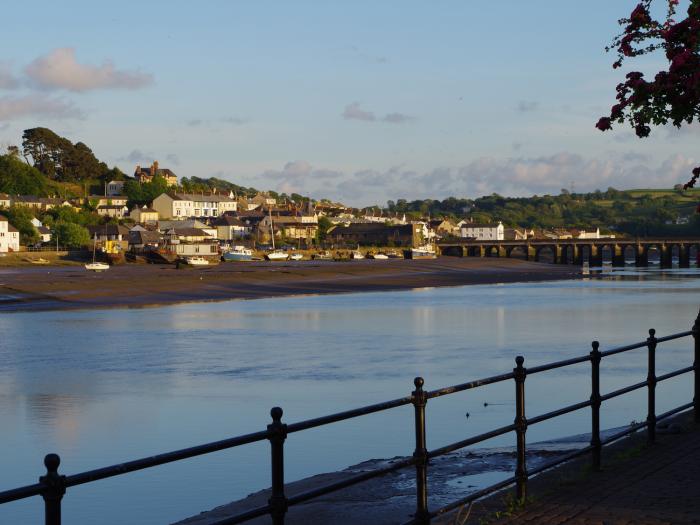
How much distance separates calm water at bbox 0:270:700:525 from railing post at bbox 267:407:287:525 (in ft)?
18.1

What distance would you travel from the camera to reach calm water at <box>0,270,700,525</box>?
13281mm

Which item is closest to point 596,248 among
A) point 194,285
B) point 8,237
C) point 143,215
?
point 143,215

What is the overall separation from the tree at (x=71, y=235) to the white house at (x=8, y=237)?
8.88 metres

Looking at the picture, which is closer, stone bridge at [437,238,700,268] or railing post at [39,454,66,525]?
railing post at [39,454,66,525]

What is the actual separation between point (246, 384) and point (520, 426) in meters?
14.5

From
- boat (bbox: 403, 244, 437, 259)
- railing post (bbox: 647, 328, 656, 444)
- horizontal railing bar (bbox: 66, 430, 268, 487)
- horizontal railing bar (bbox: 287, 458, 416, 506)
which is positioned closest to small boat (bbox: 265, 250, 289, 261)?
boat (bbox: 403, 244, 437, 259)

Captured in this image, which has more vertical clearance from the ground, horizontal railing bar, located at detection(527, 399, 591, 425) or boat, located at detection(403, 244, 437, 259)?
horizontal railing bar, located at detection(527, 399, 591, 425)

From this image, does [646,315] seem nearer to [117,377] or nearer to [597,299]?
[597,299]

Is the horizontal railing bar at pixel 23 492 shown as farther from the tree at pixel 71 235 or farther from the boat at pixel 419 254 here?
the boat at pixel 419 254

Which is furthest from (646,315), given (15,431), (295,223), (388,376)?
(295,223)

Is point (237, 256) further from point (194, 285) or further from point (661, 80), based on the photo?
point (661, 80)

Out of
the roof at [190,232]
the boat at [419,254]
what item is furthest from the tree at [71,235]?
the boat at [419,254]

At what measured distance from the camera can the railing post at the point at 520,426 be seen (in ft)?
25.7

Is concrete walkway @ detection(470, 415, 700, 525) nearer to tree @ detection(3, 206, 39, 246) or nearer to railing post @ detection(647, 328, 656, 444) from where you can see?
railing post @ detection(647, 328, 656, 444)
